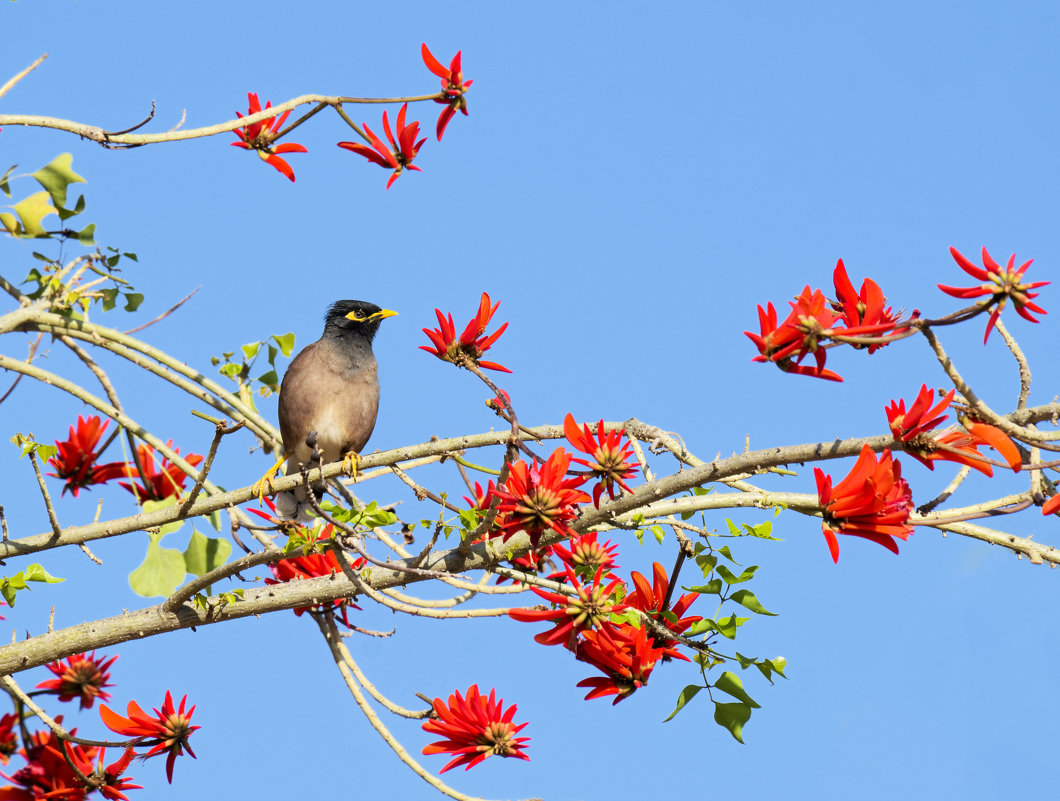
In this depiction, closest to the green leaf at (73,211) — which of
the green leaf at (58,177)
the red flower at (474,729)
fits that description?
the green leaf at (58,177)

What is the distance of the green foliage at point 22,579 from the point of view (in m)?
3.16

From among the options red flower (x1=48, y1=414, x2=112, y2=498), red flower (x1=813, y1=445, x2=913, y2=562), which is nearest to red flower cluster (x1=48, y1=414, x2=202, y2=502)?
red flower (x1=48, y1=414, x2=112, y2=498)

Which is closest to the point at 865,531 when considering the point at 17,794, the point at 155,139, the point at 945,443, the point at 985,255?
the point at 945,443

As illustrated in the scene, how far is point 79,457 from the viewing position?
4.59 m

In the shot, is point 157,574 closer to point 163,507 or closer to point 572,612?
point 163,507

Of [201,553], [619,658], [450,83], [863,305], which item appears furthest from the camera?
[201,553]

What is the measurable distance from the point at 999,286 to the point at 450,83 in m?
2.15

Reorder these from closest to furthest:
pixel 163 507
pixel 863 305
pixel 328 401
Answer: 1. pixel 863 305
2. pixel 163 507
3. pixel 328 401

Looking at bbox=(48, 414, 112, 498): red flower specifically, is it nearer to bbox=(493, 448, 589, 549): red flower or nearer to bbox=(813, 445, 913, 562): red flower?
bbox=(493, 448, 589, 549): red flower

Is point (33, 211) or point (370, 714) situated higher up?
point (33, 211)

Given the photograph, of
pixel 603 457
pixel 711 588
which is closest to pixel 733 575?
pixel 711 588

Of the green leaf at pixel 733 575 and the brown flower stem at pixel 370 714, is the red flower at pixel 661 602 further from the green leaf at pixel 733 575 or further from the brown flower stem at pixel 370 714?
the brown flower stem at pixel 370 714

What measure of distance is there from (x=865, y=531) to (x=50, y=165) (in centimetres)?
329

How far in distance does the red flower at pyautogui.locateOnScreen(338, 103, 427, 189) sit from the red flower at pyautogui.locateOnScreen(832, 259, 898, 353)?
180 cm
